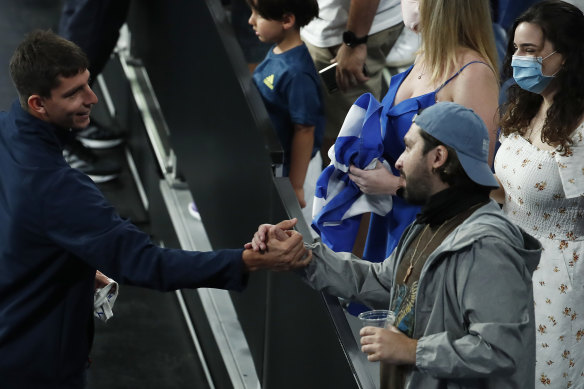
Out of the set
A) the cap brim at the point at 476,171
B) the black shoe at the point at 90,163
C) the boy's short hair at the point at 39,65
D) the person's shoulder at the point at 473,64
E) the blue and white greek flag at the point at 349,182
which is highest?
the boy's short hair at the point at 39,65

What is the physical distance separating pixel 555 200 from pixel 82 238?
1601 millimetres

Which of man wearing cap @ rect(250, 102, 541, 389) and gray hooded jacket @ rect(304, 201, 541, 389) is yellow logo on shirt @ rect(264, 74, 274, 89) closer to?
man wearing cap @ rect(250, 102, 541, 389)

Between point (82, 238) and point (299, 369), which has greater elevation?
point (82, 238)

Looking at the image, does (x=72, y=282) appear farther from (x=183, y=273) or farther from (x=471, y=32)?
(x=471, y=32)

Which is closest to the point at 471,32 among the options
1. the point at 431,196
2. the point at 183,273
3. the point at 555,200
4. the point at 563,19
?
the point at 563,19

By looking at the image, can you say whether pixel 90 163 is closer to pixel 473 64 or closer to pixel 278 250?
pixel 278 250

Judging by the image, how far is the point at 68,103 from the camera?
328 centimetres

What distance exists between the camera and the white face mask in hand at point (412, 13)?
11.8 feet

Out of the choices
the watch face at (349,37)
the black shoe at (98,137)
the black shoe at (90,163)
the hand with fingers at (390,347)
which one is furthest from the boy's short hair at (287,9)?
the black shoe at (98,137)

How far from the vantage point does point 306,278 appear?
3.21 meters

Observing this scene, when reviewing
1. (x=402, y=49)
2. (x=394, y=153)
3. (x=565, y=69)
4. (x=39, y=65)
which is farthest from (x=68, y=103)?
(x=402, y=49)

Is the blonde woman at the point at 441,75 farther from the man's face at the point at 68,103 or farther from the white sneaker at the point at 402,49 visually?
the white sneaker at the point at 402,49

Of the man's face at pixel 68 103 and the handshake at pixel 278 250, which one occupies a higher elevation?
the man's face at pixel 68 103

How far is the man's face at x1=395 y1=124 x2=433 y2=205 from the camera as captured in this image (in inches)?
104
